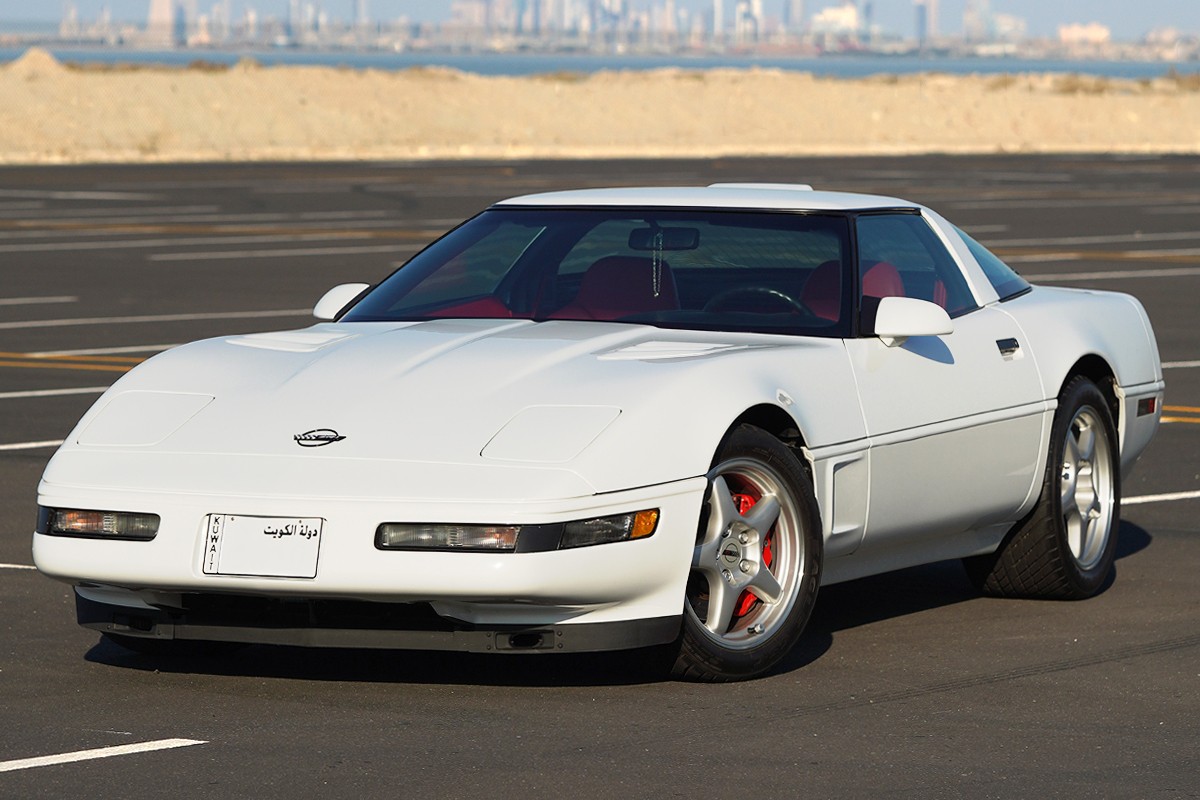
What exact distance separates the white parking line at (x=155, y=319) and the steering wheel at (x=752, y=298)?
1101 cm

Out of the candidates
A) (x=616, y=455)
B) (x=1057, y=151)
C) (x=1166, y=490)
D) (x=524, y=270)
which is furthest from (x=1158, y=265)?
(x=1057, y=151)

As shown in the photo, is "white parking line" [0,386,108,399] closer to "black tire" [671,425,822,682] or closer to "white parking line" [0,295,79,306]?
"white parking line" [0,295,79,306]

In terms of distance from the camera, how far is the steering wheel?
24.7 feet

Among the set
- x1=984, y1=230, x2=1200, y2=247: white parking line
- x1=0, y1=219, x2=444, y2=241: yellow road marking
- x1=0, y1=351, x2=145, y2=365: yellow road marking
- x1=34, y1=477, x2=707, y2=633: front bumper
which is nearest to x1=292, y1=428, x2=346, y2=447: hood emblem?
x1=34, y1=477, x2=707, y2=633: front bumper

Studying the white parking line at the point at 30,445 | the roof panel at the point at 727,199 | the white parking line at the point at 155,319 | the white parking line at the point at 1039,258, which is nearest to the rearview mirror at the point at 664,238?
the roof panel at the point at 727,199

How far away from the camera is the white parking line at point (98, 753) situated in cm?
568

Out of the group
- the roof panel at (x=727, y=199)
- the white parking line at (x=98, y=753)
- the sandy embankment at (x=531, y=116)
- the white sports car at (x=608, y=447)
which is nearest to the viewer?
the white parking line at (x=98, y=753)

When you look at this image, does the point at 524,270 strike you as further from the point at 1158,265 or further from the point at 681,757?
the point at 1158,265

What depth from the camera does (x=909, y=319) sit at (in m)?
7.27

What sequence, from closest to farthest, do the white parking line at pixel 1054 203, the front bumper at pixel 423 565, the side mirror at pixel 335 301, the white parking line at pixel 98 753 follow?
the white parking line at pixel 98 753 → the front bumper at pixel 423 565 → the side mirror at pixel 335 301 → the white parking line at pixel 1054 203

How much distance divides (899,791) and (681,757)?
0.59 m

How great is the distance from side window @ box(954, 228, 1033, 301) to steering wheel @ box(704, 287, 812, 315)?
1.13 m

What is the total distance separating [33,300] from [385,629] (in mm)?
14216

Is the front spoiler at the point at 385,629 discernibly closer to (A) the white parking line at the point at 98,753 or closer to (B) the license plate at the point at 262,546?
(B) the license plate at the point at 262,546
